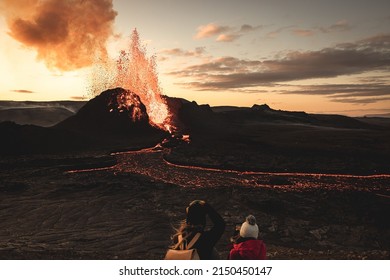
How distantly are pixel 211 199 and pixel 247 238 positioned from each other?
10273 mm

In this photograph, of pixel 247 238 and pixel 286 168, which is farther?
pixel 286 168

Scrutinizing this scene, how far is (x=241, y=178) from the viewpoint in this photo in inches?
739

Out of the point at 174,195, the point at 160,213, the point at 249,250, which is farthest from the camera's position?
the point at 174,195

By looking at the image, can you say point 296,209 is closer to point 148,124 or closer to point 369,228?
point 369,228

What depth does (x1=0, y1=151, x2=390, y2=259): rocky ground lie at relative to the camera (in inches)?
366

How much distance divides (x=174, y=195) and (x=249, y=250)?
1114cm

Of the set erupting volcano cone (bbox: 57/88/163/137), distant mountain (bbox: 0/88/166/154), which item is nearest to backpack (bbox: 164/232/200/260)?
distant mountain (bbox: 0/88/166/154)

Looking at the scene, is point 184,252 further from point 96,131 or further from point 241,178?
point 96,131

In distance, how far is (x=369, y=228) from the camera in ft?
37.0

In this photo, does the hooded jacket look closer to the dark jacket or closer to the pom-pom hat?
the pom-pom hat

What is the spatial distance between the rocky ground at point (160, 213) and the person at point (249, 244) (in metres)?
4.38

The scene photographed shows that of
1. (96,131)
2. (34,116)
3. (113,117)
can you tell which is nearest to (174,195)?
(96,131)
